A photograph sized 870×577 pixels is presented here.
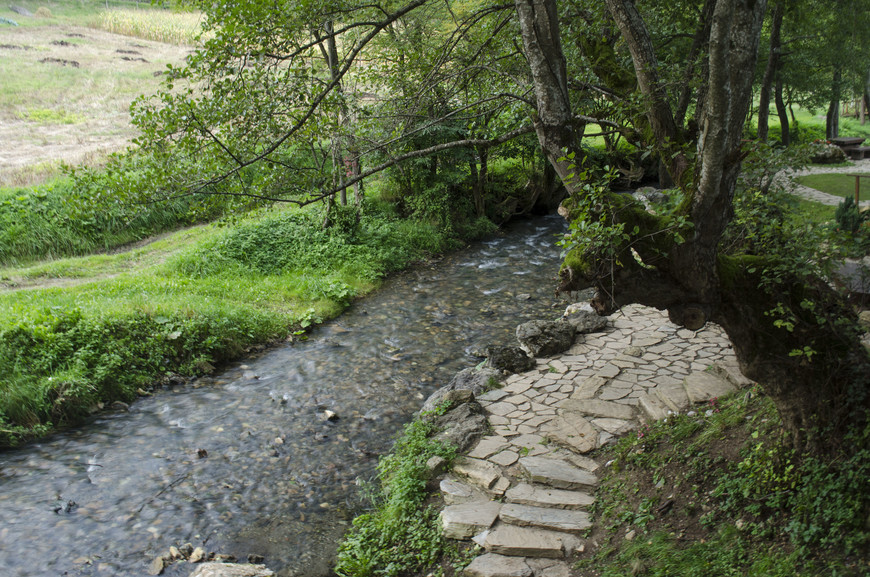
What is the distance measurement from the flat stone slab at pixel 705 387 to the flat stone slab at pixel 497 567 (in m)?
2.72

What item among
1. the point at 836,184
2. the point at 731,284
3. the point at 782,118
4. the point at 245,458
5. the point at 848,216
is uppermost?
the point at 782,118

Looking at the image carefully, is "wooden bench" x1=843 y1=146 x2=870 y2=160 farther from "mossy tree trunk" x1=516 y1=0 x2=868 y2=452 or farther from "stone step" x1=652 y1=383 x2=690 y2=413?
"mossy tree trunk" x1=516 y1=0 x2=868 y2=452

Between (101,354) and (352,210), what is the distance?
773 cm

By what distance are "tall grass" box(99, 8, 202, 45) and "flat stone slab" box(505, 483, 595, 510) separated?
110ft

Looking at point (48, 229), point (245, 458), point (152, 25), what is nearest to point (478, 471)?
point (245, 458)

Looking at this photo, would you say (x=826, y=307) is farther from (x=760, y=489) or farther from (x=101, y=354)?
(x=101, y=354)

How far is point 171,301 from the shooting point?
10.2 meters

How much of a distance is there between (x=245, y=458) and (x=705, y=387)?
538 centimetres

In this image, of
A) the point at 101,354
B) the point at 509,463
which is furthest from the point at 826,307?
the point at 101,354

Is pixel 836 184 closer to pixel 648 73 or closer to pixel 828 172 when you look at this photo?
pixel 828 172

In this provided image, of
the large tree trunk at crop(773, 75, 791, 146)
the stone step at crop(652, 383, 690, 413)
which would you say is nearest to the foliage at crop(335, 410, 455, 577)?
the stone step at crop(652, 383, 690, 413)

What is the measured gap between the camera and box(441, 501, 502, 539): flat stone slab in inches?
197

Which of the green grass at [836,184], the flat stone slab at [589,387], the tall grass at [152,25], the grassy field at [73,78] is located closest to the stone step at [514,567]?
the flat stone slab at [589,387]

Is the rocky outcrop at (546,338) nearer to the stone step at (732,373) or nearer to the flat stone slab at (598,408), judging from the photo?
the flat stone slab at (598,408)
